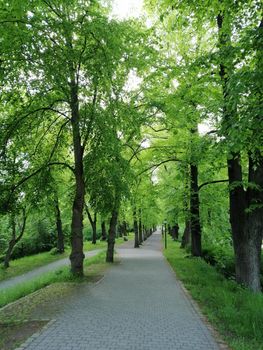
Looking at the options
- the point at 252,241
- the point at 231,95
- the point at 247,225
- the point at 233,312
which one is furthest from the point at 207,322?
the point at 247,225

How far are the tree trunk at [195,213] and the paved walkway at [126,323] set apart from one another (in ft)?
33.0

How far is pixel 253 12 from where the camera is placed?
951 centimetres

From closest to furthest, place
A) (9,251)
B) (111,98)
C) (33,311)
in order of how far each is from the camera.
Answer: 1. (33,311)
2. (111,98)
3. (9,251)

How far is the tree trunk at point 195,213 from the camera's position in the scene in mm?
22345

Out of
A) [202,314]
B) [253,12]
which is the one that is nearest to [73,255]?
[202,314]

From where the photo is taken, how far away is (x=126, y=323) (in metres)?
7.84

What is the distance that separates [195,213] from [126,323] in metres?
15.2

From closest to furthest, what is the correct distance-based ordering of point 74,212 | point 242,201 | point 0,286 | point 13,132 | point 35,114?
point 13,132
point 242,201
point 35,114
point 74,212
point 0,286

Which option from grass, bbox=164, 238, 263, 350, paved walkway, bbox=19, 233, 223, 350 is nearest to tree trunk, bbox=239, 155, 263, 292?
grass, bbox=164, 238, 263, 350

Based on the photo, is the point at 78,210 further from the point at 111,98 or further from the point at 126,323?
the point at 126,323

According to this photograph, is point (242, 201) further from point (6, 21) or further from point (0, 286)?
point (0, 286)

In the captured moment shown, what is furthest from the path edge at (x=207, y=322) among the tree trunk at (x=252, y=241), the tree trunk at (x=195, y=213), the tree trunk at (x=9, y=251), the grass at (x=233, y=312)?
the tree trunk at (x=9, y=251)

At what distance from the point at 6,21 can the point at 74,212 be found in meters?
8.30

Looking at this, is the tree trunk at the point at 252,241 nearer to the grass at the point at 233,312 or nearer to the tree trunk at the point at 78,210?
the grass at the point at 233,312
